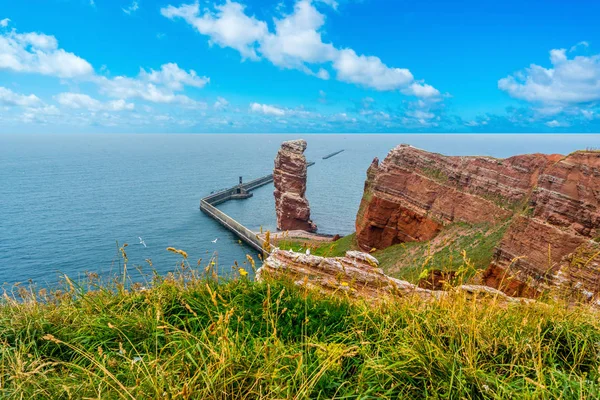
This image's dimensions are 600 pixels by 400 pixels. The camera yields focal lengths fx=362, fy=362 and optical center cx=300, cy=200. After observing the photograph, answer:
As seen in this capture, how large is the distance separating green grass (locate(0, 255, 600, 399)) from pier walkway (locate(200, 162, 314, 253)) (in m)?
41.4

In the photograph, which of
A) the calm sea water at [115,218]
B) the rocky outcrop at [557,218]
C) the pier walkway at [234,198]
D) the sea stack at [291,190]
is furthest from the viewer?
the sea stack at [291,190]

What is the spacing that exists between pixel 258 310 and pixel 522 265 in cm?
2307

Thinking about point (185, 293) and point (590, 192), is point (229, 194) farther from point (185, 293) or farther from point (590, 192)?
point (185, 293)

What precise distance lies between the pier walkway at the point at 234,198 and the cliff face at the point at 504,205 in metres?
17.6

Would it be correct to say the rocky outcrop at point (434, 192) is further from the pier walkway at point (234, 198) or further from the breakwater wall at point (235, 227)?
the breakwater wall at point (235, 227)

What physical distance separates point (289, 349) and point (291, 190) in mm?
70189

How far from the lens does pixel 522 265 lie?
2298cm

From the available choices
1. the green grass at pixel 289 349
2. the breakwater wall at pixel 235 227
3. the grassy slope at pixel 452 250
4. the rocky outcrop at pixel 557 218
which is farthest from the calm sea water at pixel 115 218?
the green grass at pixel 289 349

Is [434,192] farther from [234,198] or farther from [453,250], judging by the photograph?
[234,198]

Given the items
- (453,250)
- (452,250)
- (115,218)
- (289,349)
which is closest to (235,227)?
(115,218)

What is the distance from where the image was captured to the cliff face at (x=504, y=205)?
71.8ft

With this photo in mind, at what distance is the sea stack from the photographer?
7319 cm

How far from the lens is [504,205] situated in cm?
3522

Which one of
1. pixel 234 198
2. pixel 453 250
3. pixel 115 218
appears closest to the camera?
pixel 453 250
